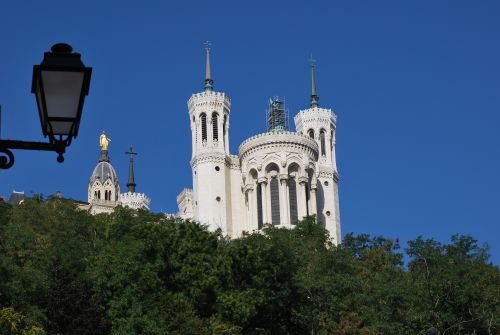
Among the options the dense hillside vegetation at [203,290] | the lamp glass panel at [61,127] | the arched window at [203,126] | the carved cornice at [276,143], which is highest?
the arched window at [203,126]

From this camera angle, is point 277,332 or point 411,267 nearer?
point 277,332

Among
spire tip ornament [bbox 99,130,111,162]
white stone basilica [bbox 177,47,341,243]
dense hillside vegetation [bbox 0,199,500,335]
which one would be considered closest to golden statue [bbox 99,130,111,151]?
spire tip ornament [bbox 99,130,111,162]

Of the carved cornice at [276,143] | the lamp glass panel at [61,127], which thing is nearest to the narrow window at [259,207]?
the carved cornice at [276,143]

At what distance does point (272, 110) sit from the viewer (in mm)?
101812

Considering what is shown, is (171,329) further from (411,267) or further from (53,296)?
(411,267)

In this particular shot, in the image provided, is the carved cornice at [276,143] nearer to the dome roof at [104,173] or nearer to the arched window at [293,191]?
the arched window at [293,191]

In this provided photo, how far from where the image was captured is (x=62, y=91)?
662 cm

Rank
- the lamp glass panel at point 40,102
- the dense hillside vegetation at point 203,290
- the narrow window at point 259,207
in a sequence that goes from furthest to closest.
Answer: the narrow window at point 259,207, the dense hillside vegetation at point 203,290, the lamp glass panel at point 40,102

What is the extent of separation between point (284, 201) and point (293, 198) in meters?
1.49

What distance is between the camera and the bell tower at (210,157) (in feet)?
290

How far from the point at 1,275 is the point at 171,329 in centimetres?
799

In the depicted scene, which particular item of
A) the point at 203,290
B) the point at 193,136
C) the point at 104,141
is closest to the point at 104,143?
the point at 104,141

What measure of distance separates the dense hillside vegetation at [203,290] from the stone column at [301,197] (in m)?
28.1

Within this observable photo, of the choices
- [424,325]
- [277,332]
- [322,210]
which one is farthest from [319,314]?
[322,210]
